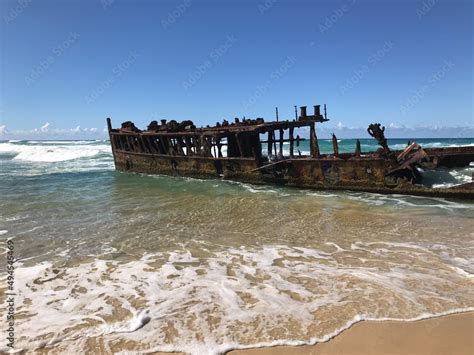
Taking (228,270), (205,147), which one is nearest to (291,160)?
(205,147)

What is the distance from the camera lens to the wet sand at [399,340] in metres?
3.04

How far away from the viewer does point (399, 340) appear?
3.17 meters

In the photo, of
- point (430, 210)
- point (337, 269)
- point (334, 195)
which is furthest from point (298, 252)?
point (334, 195)

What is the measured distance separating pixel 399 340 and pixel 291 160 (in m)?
9.31

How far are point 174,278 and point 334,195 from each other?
23.4 ft

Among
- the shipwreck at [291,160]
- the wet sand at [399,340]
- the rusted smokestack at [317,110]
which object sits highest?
the rusted smokestack at [317,110]

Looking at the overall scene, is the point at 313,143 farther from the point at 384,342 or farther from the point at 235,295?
the point at 384,342

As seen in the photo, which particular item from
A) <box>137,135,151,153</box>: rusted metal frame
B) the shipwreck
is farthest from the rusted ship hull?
<box>137,135,151,153</box>: rusted metal frame

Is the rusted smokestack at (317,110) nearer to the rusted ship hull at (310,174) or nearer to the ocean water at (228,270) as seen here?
the rusted ship hull at (310,174)

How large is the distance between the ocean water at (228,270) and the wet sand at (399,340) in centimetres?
12

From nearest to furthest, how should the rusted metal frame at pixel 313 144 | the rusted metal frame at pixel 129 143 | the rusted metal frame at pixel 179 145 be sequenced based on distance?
the rusted metal frame at pixel 313 144
the rusted metal frame at pixel 179 145
the rusted metal frame at pixel 129 143

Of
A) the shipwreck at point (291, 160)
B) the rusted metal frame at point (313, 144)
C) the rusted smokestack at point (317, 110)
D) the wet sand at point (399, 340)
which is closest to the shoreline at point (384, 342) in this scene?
the wet sand at point (399, 340)

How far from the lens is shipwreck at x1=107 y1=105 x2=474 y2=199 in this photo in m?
10.2

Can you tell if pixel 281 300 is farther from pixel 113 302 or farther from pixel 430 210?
pixel 430 210
